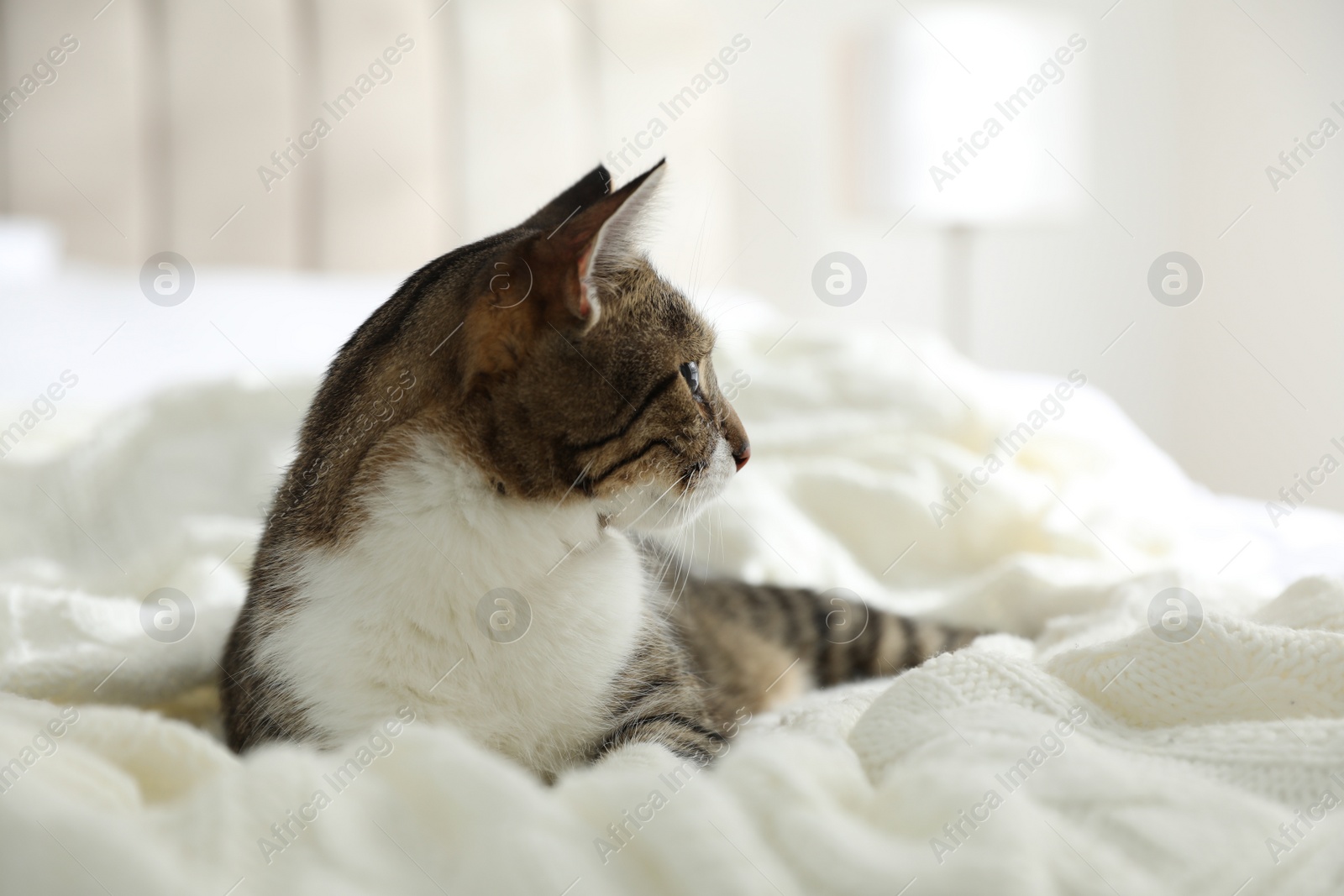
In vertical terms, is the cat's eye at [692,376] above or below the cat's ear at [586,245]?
below

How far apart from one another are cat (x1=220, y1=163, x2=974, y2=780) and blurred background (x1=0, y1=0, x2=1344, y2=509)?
3.60ft

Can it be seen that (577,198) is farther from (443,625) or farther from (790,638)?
(790,638)

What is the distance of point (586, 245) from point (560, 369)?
0.34 ft

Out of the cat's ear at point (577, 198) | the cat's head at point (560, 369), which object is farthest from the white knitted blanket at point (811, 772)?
the cat's ear at point (577, 198)

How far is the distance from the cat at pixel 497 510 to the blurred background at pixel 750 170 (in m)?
1.10

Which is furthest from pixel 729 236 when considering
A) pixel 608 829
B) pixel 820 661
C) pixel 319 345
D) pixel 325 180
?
pixel 608 829

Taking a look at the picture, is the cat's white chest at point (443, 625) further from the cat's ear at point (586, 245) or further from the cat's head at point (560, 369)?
the cat's ear at point (586, 245)

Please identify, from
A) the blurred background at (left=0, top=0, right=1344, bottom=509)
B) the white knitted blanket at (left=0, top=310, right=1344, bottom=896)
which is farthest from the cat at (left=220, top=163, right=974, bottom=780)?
the blurred background at (left=0, top=0, right=1344, bottom=509)

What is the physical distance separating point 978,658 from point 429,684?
418 millimetres

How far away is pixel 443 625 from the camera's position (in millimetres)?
750

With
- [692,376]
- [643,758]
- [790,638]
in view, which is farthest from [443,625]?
[790,638]

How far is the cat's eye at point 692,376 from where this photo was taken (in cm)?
86

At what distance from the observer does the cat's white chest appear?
2.44 feet

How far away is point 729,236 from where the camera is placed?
3270 millimetres
